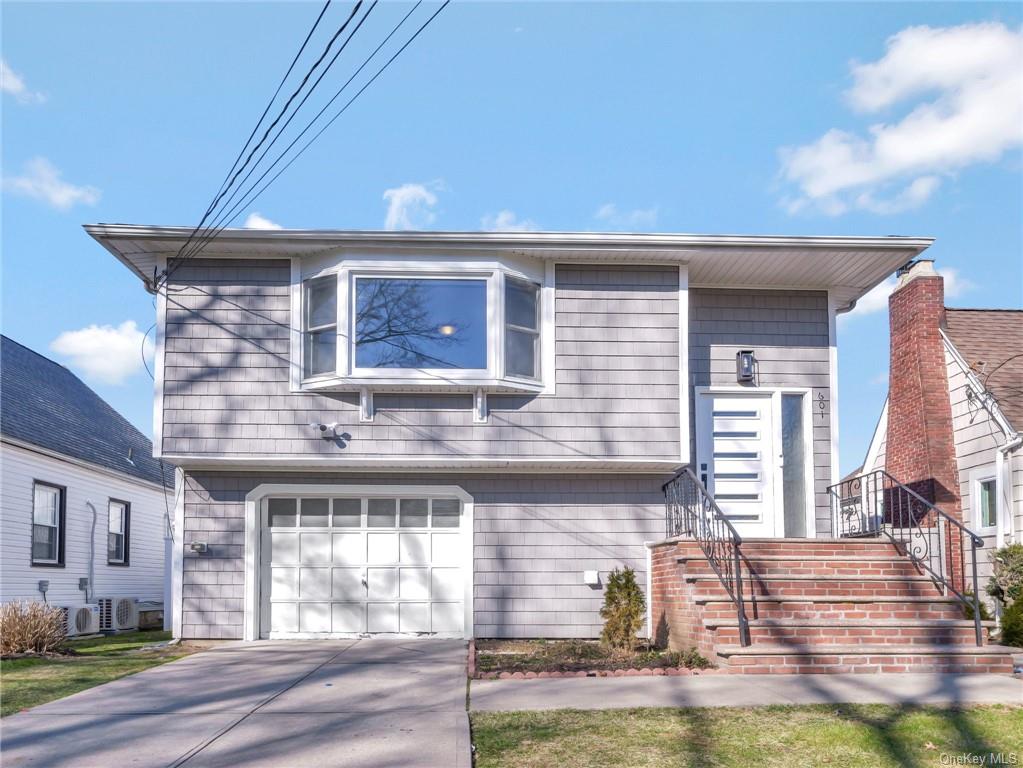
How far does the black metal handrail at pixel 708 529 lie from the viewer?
8.98 meters

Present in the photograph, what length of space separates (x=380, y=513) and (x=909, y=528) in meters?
6.28

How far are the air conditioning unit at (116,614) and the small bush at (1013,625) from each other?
575 inches

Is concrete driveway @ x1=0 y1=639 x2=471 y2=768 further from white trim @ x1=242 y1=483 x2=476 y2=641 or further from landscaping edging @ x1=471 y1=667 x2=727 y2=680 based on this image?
white trim @ x1=242 y1=483 x2=476 y2=641

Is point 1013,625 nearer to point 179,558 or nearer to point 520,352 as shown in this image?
point 520,352

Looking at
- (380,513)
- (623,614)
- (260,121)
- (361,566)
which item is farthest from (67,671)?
(260,121)

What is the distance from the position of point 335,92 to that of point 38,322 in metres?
18.3

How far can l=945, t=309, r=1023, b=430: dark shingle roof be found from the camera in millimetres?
13766

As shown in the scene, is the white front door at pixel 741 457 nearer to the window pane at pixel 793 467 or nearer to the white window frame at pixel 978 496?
the window pane at pixel 793 467

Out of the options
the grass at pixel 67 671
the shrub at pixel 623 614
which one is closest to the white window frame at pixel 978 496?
the shrub at pixel 623 614

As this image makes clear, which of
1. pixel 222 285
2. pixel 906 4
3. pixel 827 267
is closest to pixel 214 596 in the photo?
pixel 222 285

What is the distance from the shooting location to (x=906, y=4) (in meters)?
15.6

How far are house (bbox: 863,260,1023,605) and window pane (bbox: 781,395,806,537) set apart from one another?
9.41 ft

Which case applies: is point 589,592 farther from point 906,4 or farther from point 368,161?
point 906,4

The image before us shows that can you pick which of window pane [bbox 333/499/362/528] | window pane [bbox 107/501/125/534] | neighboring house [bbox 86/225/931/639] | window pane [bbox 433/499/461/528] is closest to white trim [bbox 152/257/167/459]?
neighboring house [bbox 86/225/931/639]
